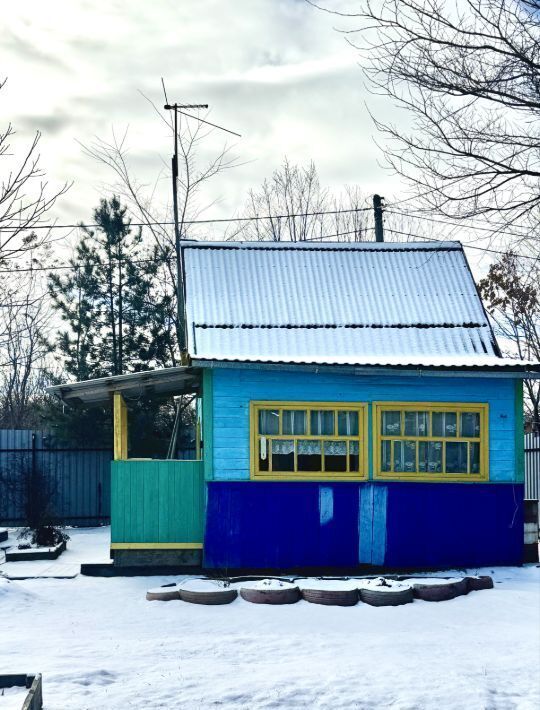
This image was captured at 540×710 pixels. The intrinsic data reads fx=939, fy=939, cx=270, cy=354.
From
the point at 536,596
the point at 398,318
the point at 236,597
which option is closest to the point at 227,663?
the point at 236,597

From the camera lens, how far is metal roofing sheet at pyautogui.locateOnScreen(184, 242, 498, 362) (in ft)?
46.1

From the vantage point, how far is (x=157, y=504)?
43.2ft

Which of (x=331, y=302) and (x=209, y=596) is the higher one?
(x=331, y=302)

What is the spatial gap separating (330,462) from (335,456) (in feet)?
0.37

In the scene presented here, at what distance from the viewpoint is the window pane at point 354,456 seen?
13.4m

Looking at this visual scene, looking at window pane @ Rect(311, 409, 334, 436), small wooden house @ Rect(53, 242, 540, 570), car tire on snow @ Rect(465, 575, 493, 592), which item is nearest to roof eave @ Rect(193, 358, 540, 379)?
small wooden house @ Rect(53, 242, 540, 570)

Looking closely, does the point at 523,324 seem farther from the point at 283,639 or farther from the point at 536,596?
the point at 283,639

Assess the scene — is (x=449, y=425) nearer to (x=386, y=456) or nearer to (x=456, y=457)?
(x=456, y=457)


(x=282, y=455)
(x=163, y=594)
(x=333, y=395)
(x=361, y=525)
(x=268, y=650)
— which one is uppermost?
(x=333, y=395)

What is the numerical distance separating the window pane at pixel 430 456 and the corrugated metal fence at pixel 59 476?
9817mm

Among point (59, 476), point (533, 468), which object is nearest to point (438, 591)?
point (533, 468)

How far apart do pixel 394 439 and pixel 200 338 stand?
3.22 m

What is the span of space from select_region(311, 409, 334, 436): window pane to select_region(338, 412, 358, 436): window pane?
12 cm

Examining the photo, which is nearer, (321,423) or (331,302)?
(321,423)
